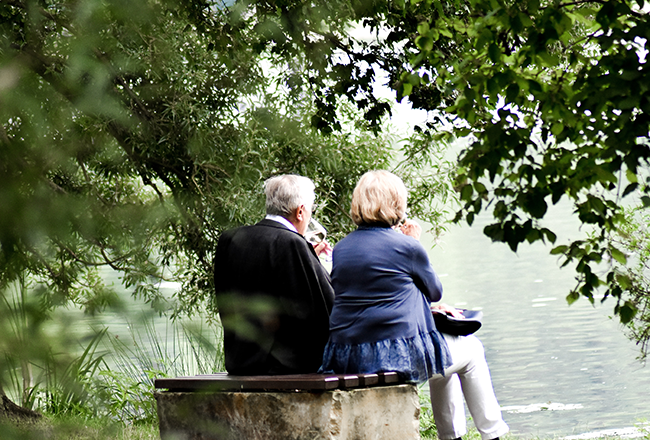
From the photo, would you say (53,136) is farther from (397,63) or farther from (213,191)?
(397,63)

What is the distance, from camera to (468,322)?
4.11m

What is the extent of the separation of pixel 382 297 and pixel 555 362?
11605 millimetres

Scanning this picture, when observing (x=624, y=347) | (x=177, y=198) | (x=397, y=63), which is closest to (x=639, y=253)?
(x=397, y=63)

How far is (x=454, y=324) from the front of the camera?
13.5 ft

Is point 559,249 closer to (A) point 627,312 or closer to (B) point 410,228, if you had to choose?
(A) point 627,312

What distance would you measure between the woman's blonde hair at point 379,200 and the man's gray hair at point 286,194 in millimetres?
278

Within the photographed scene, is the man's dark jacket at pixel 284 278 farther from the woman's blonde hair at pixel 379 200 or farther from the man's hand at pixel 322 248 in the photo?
the man's hand at pixel 322 248

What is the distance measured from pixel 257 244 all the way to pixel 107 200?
3004 mm

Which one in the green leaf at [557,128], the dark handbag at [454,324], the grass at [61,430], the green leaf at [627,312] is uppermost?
the green leaf at [557,128]

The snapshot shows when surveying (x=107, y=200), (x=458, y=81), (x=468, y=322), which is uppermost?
(x=458, y=81)

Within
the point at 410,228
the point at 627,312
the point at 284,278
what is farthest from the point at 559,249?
the point at 410,228

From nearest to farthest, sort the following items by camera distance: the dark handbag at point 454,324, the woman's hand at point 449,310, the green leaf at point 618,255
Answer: the green leaf at point 618,255 < the dark handbag at point 454,324 < the woman's hand at point 449,310

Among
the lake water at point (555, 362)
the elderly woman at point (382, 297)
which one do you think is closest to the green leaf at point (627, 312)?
the lake water at point (555, 362)

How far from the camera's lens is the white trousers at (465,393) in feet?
13.8
